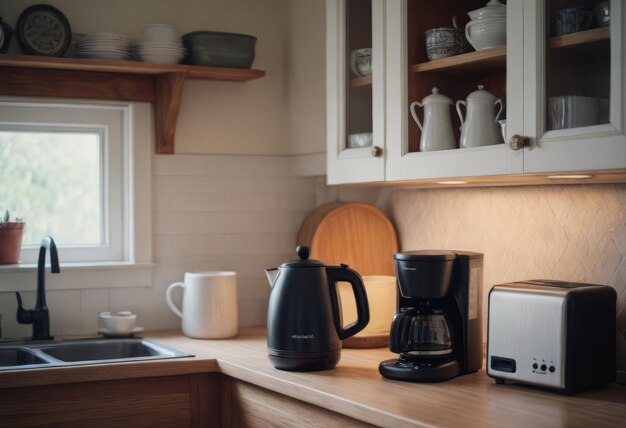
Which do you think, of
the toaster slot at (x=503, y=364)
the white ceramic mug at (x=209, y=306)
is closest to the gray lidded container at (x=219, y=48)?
the white ceramic mug at (x=209, y=306)

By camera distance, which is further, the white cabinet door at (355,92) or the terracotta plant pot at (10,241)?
the terracotta plant pot at (10,241)

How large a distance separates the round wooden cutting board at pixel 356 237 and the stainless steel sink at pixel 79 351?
26.4 inches

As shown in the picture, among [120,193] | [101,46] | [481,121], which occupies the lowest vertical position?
[120,193]

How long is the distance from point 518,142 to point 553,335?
45 centimetres

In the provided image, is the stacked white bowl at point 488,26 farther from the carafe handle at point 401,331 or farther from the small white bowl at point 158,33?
the small white bowl at point 158,33

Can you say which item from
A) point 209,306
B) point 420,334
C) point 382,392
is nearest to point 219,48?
point 209,306

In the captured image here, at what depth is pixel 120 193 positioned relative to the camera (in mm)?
3117

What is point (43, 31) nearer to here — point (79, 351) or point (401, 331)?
point (79, 351)

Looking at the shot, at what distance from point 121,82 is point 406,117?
44.8 inches

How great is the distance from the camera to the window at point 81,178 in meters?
3.01

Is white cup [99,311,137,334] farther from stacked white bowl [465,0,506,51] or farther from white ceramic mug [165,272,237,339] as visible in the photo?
stacked white bowl [465,0,506,51]

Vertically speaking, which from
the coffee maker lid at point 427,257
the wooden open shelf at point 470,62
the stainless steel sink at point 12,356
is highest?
the wooden open shelf at point 470,62

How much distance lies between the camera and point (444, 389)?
6.84ft

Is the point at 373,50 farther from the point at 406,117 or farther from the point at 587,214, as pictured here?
the point at 587,214
